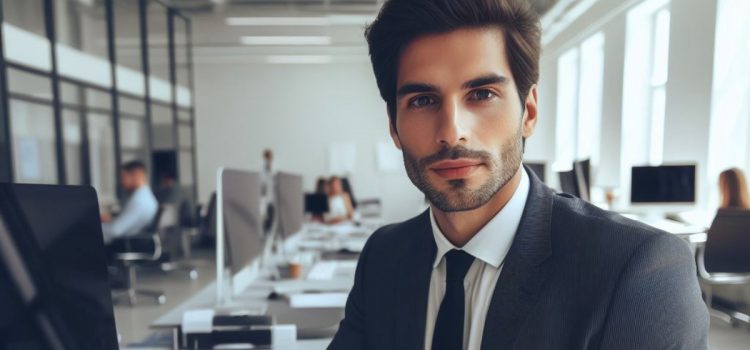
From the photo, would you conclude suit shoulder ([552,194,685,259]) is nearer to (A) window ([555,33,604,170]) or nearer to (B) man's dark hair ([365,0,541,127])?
(B) man's dark hair ([365,0,541,127])

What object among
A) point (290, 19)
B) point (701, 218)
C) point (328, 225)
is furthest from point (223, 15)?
point (701, 218)

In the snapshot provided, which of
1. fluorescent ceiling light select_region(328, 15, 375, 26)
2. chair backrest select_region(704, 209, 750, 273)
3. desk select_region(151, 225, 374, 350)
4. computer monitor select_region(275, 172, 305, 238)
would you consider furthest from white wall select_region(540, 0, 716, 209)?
fluorescent ceiling light select_region(328, 15, 375, 26)

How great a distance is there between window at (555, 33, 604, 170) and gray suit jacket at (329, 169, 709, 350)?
6.33 meters

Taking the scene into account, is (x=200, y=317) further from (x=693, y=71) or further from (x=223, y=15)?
(x=223, y=15)

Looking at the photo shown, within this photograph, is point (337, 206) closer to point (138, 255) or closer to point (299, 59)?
point (138, 255)

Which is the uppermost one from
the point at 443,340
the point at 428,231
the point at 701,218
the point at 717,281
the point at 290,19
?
the point at 290,19

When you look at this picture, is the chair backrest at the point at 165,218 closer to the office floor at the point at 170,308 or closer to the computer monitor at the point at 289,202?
the office floor at the point at 170,308

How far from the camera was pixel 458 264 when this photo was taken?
3.12 ft

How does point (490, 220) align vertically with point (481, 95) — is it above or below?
below

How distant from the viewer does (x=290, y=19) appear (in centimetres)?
808

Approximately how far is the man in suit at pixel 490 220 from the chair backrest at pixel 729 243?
9.65 feet

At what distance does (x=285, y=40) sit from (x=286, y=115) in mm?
1666

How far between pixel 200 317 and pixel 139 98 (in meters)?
6.44

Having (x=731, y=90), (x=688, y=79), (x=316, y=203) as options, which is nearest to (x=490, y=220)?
(x=316, y=203)
